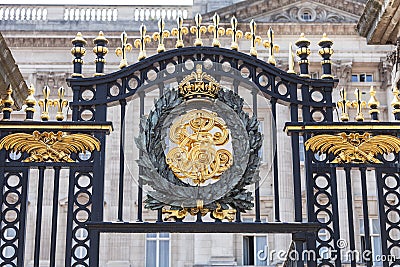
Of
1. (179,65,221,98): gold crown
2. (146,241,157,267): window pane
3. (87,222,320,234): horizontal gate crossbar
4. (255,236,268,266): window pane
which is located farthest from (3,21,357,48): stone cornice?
(87,222,320,234): horizontal gate crossbar

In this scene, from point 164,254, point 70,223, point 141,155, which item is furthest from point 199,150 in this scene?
point 164,254

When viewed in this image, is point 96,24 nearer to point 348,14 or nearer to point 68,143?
point 348,14

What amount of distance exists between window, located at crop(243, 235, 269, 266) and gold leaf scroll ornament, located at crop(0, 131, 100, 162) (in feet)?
48.1

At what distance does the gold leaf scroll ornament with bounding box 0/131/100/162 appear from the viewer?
1077cm

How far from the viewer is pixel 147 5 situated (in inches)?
1052

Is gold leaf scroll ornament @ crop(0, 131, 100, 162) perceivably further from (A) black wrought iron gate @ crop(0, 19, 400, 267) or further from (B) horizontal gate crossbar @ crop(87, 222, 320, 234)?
(B) horizontal gate crossbar @ crop(87, 222, 320, 234)

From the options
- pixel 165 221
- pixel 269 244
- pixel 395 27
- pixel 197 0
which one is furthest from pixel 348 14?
pixel 165 221

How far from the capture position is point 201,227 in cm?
1030

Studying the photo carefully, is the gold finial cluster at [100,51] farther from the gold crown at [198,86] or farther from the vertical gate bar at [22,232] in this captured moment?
the vertical gate bar at [22,232]

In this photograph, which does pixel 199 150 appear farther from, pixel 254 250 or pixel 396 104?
pixel 254 250

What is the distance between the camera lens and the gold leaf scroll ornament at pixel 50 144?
10.8 meters

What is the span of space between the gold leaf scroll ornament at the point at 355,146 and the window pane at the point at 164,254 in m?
15.1

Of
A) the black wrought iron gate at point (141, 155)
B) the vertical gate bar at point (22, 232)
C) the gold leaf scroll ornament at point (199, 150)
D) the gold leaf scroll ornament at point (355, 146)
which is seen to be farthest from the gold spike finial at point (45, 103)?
the gold leaf scroll ornament at point (355, 146)

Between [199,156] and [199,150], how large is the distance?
0.24 ft
